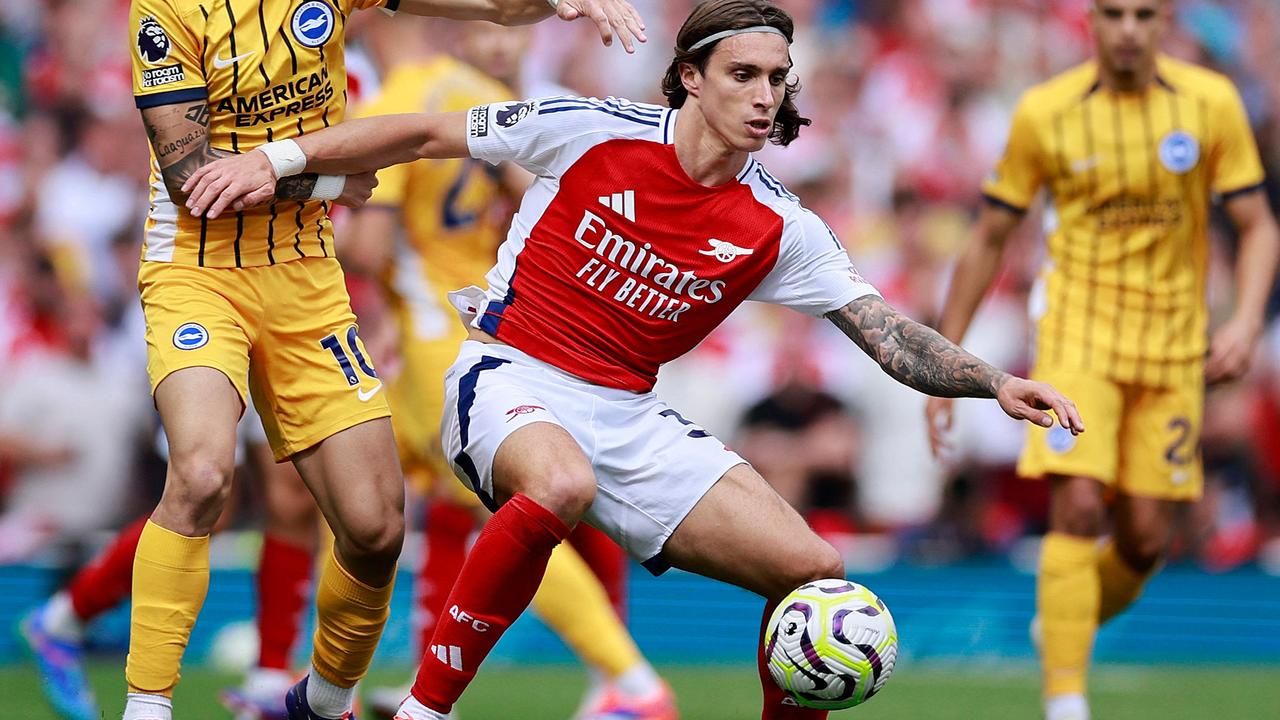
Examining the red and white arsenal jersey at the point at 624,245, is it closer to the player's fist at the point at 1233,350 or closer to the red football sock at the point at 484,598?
the red football sock at the point at 484,598

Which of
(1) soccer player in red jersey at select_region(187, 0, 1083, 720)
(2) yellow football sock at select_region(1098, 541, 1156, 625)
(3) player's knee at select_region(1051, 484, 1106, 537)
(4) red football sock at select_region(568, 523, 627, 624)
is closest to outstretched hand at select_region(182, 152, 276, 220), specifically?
(1) soccer player in red jersey at select_region(187, 0, 1083, 720)

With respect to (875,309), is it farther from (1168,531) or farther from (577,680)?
(577,680)

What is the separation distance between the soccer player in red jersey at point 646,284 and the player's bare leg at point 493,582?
16cm

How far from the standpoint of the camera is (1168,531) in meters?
7.44

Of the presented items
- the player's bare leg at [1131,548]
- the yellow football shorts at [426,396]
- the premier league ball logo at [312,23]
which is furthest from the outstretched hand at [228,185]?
the player's bare leg at [1131,548]

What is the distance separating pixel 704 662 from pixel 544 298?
17.6ft

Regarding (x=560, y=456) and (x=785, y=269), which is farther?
(x=785, y=269)

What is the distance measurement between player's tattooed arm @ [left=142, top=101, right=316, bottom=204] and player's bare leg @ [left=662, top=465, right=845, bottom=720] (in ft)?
5.95

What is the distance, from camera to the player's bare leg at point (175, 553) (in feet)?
16.8

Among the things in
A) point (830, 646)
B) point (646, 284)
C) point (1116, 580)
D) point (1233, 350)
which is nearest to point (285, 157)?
point (646, 284)

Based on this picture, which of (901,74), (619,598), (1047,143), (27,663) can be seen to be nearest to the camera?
(1047,143)

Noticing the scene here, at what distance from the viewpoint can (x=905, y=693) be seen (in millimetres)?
9242

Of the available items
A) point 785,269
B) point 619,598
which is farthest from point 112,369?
point 785,269

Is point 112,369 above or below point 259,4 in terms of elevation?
below
